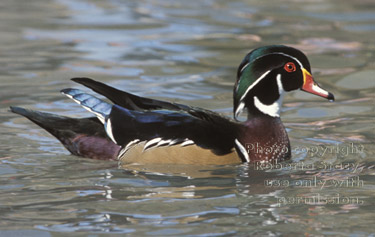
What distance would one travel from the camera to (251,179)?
A: 6.80m

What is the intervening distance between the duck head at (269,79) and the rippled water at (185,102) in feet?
1.88

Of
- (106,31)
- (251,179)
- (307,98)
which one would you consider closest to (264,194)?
(251,179)

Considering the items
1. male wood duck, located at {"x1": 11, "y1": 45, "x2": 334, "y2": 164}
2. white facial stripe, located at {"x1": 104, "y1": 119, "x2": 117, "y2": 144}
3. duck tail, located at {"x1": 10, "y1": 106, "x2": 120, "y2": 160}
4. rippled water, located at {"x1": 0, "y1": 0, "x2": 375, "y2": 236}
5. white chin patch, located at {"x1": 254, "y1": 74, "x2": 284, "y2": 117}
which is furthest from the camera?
white chin patch, located at {"x1": 254, "y1": 74, "x2": 284, "y2": 117}

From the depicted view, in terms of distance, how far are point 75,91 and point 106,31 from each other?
6.53 metres

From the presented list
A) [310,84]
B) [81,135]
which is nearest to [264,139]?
[310,84]

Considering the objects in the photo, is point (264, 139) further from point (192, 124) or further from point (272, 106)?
point (192, 124)

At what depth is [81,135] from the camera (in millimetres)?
7316

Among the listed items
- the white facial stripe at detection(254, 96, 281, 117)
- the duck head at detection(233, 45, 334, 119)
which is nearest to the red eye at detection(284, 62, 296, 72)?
the duck head at detection(233, 45, 334, 119)

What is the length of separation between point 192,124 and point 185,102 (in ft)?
9.16

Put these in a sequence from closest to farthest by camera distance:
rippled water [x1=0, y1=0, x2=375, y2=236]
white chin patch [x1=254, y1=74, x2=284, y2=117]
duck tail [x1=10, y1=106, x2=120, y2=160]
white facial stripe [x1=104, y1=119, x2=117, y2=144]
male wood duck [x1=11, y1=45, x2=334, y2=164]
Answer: rippled water [x1=0, y1=0, x2=375, y2=236] < male wood duck [x1=11, y1=45, x2=334, y2=164] < white facial stripe [x1=104, y1=119, x2=117, y2=144] < duck tail [x1=10, y1=106, x2=120, y2=160] < white chin patch [x1=254, y1=74, x2=284, y2=117]

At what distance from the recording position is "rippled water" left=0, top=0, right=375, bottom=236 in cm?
573

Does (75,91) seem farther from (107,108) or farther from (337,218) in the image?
(337,218)

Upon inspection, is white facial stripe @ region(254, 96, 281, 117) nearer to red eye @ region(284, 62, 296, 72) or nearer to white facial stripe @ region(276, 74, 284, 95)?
white facial stripe @ region(276, 74, 284, 95)

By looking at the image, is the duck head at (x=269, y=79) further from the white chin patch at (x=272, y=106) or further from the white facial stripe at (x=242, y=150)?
the white facial stripe at (x=242, y=150)
